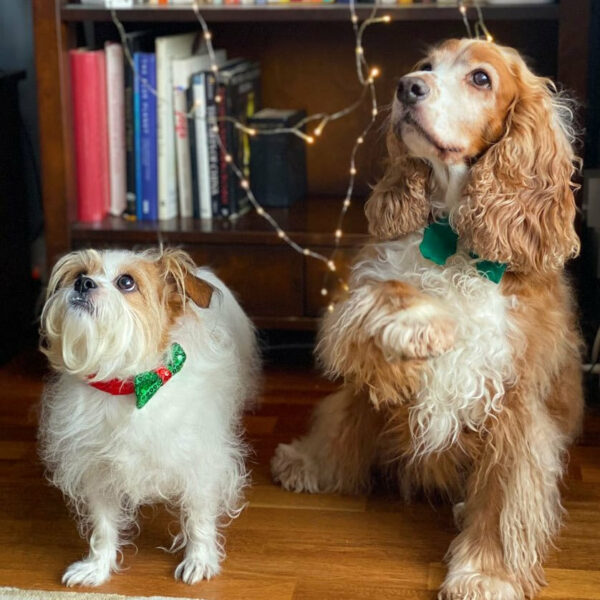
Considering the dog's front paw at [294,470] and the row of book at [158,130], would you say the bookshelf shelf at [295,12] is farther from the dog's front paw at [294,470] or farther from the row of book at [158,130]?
the dog's front paw at [294,470]

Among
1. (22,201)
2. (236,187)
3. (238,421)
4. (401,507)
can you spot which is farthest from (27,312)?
(401,507)

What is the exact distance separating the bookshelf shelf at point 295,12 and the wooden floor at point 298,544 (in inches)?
34.5

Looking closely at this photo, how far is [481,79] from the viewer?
159 centimetres

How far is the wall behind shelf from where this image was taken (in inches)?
103

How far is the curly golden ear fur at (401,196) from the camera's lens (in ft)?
5.56

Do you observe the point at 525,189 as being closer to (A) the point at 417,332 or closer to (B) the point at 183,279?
(A) the point at 417,332

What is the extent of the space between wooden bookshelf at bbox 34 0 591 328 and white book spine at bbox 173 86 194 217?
48 millimetres

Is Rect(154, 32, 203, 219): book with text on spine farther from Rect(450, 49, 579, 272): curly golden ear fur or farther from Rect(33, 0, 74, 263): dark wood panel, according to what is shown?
Rect(450, 49, 579, 272): curly golden ear fur

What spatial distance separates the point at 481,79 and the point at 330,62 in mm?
1139

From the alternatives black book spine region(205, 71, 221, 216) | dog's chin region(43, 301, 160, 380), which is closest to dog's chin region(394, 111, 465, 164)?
dog's chin region(43, 301, 160, 380)

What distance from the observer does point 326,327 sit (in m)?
1.75

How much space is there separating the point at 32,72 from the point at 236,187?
663 millimetres

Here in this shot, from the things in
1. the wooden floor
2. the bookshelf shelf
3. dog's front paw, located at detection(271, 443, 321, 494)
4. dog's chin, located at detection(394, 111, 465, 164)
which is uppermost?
the bookshelf shelf

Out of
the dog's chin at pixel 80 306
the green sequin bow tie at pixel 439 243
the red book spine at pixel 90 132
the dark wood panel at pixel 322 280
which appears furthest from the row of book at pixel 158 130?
the dog's chin at pixel 80 306
